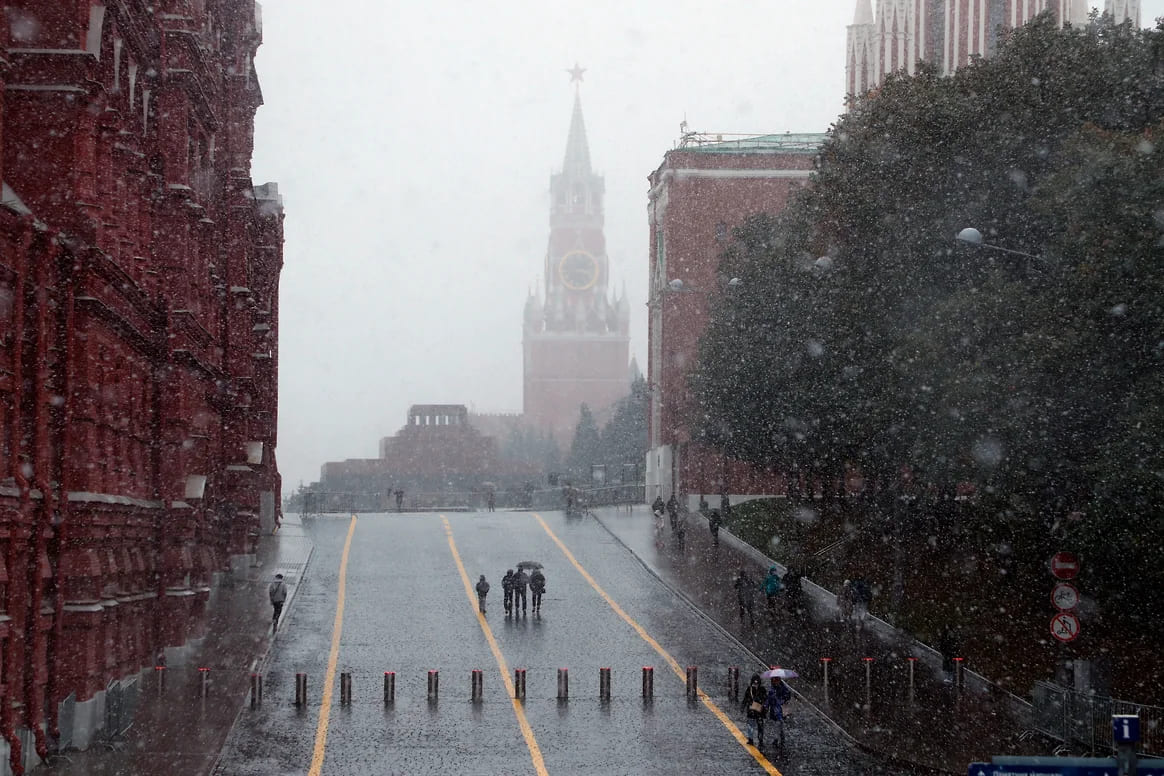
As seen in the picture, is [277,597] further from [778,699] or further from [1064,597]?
[1064,597]

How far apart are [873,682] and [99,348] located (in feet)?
50.5

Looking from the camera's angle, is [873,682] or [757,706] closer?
[757,706]

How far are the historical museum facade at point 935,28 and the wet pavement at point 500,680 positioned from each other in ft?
164

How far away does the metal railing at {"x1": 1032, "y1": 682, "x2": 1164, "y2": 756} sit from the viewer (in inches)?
873

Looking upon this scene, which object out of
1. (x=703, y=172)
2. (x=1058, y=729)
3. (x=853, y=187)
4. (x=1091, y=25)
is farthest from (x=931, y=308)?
(x=703, y=172)

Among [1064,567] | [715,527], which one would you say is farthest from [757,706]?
[715,527]

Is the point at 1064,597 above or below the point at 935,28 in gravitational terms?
below

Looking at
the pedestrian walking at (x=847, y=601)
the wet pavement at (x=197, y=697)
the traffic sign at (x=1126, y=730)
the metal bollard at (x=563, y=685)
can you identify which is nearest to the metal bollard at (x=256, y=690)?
the wet pavement at (x=197, y=697)

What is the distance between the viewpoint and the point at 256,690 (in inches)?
1061

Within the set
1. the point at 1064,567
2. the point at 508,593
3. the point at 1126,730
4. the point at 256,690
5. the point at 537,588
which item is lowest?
the point at 256,690

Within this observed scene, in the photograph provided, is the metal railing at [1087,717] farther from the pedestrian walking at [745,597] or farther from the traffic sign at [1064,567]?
the pedestrian walking at [745,597]

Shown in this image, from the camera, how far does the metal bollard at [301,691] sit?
87.9 ft

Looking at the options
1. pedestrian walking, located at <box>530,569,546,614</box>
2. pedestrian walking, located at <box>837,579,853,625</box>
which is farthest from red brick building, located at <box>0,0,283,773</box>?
pedestrian walking, located at <box>837,579,853,625</box>

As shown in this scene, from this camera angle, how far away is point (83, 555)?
22.6 meters
